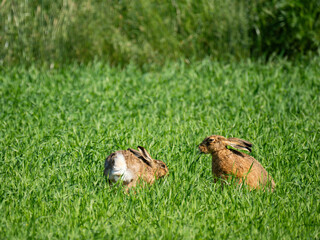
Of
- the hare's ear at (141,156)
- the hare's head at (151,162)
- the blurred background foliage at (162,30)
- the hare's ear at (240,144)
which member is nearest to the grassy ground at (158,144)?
the hare's head at (151,162)

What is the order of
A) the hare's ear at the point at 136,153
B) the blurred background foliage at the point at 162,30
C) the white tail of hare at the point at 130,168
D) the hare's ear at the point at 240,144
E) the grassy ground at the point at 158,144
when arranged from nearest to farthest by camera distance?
the grassy ground at the point at 158,144
the white tail of hare at the point at 130,168
the hare's ear at the point at 136,153
the hare's ear at the point at 240,144
the blurred background foliage at the point at 162,30

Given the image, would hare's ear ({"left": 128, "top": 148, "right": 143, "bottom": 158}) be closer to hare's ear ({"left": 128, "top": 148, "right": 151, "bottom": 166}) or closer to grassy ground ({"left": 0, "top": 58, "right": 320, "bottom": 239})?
hare's ear ({"left": 128, "top": 148, "right": 151, "bottom": 166})

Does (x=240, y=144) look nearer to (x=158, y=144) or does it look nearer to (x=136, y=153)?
(x=136, y=153)

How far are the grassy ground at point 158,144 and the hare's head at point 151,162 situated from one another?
8 cm

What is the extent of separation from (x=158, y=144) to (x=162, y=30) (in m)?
3.77

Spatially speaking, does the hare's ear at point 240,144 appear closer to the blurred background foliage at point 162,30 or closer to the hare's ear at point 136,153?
the hare's ear at point 136,153

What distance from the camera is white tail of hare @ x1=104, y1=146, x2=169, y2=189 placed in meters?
3.21

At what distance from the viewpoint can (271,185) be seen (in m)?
3.42

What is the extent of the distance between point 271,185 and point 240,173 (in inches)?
11.0

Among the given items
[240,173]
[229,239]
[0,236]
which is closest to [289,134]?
[240,173]

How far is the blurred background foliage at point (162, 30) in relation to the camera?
7.04 metres


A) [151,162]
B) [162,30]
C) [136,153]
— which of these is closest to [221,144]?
[151,162]

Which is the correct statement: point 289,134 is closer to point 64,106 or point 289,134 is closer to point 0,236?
point 64,106

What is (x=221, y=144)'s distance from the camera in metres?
3.51
